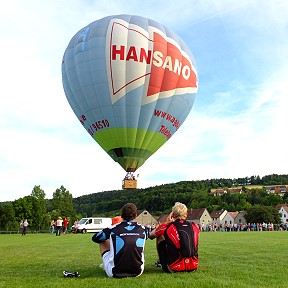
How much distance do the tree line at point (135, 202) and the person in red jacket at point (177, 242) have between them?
62915mm

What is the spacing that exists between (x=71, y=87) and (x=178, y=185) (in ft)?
546

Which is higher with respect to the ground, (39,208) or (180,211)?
(39,208)

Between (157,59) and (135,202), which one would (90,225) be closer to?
(157,59)

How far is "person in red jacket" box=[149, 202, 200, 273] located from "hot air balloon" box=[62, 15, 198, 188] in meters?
14.4

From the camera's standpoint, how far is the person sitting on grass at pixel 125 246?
590 cm

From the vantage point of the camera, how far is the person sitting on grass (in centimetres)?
590

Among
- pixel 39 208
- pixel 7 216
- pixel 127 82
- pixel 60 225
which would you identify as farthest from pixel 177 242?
pixel 7 216

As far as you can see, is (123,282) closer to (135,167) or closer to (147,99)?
(147,99)

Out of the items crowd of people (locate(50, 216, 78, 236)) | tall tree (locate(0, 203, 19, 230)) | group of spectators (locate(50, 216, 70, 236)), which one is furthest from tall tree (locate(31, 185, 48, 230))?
group of spectators (locate(50, 216, 70, 236))

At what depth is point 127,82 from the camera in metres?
20.1

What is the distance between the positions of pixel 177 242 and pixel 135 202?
145722mm

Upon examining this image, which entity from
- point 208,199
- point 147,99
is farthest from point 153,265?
point 208,199

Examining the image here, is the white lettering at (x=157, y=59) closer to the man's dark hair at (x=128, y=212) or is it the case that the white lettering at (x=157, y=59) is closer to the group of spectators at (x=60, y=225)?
the group of spectators at (x=60, y=225)

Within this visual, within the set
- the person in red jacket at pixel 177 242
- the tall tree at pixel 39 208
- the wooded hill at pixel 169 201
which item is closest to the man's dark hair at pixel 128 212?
the person in red jacket at pixel 177 242
